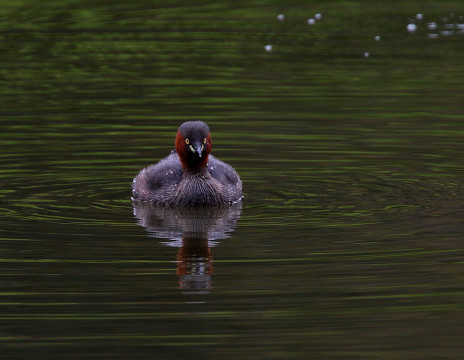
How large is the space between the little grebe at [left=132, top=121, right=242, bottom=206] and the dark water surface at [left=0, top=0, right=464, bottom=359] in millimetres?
241

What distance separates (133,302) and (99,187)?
190 inches

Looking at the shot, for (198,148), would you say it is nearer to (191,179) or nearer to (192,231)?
(191,179)

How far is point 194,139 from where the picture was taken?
46.0 feet

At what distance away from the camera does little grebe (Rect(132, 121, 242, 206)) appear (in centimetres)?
1409

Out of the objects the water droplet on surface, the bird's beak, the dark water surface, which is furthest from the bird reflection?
the water droplet on surface

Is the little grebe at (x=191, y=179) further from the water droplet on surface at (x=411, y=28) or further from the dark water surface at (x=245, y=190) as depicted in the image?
the water droplet on surface at (x=411, y=28)

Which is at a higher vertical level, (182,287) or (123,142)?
(123,142)

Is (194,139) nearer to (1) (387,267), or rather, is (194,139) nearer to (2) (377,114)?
(1) (387,267)

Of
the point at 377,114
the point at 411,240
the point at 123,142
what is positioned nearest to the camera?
the point at 411,240

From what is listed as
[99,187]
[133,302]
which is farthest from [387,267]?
[99,187]

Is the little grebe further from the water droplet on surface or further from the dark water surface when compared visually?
the water droplet on surface

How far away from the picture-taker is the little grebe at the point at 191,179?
14.1m

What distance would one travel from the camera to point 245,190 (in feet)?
48.7

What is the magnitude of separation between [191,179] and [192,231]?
1.50 meters
